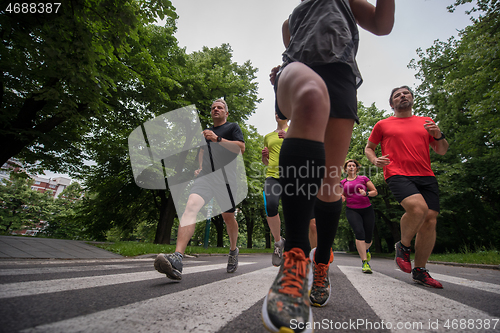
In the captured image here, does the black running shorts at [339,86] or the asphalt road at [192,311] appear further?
the black running shorts at [339,86]

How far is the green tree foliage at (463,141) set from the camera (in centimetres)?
1155

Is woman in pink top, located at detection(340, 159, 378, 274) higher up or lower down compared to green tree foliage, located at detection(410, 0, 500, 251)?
lower down

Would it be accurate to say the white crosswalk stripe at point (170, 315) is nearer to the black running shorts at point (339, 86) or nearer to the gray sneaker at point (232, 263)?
the black running shorts at point (339, 86)

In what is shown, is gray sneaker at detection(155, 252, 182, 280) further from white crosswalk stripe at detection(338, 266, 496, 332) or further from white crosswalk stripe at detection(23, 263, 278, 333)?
white crosswalk stripe at detection(338, 266, 496, 332)

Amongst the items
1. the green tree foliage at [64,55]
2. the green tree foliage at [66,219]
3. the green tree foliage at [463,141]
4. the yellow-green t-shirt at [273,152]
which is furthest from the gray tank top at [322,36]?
the green tree foliage at [66,219]

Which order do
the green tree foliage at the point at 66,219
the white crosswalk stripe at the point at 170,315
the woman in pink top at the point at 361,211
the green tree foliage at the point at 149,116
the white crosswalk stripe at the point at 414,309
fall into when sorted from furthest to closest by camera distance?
the green tree foliage at the point at 66,219 → the green tree foliage at the point at 149,116 → the woman in pink top at the point at 361,211 → the white crosswalk stripe at the point at 414,309 → the white crosswalk stripe at the point at 170,315

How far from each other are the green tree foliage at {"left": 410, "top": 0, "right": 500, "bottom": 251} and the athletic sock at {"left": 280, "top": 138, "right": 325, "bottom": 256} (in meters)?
12.3

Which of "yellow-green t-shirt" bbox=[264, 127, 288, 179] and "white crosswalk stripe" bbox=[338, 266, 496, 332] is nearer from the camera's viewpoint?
"white crosswalk stripe" bbox=[338, 266, 496, 332]

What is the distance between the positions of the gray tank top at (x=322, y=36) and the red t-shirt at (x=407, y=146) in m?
1.93

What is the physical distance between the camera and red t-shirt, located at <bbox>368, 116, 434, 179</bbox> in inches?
116

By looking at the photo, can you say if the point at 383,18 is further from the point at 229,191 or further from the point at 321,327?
the point at 229,191

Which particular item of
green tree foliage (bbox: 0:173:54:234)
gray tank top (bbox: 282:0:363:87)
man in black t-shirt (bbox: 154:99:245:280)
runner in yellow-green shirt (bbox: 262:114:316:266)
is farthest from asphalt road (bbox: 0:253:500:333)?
green tree foliage (bbox: 0:173:54:234)

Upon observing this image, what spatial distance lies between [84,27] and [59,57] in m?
0.79

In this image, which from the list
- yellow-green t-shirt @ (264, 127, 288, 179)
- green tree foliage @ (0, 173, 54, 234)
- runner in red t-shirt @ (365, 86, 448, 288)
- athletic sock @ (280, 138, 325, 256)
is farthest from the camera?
green tree foliage @ (0, 173, 54, 234)
